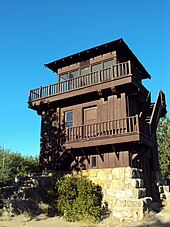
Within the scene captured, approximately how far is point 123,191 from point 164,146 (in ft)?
49.1

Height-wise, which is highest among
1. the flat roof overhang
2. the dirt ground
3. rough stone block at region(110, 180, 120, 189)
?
the flat roof overhang

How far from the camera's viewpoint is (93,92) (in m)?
14.9

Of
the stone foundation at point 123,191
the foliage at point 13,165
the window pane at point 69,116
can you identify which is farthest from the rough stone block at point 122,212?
the foliage at point 13,165

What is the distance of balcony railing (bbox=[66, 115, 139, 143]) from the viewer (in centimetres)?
1314

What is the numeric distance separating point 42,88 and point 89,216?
9603 mm

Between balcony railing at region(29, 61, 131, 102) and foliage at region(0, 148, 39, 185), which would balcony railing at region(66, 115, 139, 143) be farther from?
foliage at region(0, 148, 39, 185)

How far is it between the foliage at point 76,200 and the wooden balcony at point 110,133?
2255 mm

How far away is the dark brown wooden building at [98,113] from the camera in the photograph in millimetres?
13422

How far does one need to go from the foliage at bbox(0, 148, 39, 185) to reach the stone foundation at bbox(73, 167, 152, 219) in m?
10.7

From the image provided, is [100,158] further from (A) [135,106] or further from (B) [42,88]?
(B) [42,88]

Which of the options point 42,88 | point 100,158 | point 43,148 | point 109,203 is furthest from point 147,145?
point 42,88

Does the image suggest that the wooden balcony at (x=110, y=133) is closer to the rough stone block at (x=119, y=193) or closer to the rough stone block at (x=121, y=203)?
the rough stone block at (x=119, y=193)

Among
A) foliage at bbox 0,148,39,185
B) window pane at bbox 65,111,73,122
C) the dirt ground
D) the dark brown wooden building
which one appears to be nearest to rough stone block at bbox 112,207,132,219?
the dirt ground

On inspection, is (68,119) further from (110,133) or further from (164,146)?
(164,146)
